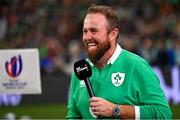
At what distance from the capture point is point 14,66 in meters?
5.90

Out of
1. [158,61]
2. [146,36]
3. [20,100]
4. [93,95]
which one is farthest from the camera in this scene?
[146,36]

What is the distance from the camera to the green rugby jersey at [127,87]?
4.47 metres

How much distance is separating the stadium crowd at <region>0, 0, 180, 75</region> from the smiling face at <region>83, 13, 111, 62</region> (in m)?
11.4

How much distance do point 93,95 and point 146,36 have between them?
1371cm

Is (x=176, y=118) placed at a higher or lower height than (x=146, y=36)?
lower

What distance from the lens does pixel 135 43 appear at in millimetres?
17375

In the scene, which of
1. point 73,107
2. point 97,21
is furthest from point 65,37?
point 97,21

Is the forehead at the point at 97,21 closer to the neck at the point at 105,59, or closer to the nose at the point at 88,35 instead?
the nose at the point at 88,35

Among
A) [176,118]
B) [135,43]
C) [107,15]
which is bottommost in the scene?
[176,118]

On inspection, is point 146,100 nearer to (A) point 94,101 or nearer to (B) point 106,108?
(B) point 106,108

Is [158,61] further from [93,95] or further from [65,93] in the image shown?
[93,95]

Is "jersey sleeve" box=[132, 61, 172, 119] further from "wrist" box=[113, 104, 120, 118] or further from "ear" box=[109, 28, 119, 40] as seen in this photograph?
"ear" box=[109, 28, 119, 40]

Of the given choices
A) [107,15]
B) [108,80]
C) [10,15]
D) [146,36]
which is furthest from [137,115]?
[10,15]

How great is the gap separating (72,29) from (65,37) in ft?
1.60
